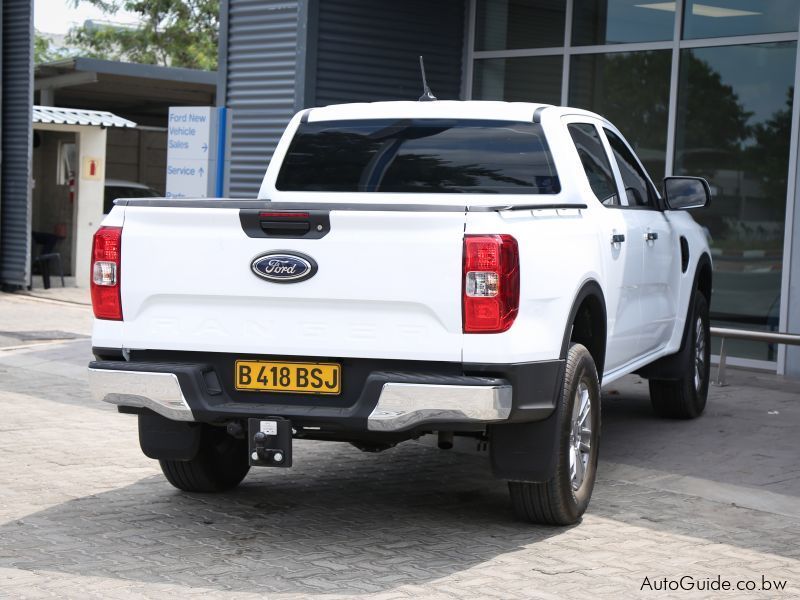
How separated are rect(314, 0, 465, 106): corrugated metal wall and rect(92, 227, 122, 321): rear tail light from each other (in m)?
7.15

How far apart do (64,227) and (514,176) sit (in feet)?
50.9

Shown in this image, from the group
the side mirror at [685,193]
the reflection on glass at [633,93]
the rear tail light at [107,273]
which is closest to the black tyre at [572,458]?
the rear tail light at [107,273]

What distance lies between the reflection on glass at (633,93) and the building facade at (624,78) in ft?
0.05

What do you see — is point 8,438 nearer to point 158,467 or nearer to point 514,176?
point 158,467

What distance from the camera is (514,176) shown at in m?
A: 6.66

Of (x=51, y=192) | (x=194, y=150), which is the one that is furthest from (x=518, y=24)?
(x=51, y=192)

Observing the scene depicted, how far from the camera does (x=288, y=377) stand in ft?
17.9

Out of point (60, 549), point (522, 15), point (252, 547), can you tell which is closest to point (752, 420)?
point (252, 547)

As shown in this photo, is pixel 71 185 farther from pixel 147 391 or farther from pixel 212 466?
pixel 147 391

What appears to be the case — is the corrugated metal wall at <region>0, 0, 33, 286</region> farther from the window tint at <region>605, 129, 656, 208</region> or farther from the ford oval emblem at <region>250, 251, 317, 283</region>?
the ford oval emblem at <region>250, 251, 317, 283</region>

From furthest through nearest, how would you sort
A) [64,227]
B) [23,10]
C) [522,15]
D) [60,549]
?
[64,227] → [23,10] → [522,15] → [60,549]

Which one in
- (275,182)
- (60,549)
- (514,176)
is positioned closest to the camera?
(60,549)

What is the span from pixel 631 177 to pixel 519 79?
664 cm

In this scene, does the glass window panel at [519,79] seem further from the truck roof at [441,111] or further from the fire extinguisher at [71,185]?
the fire extinguisher at [71,185]
